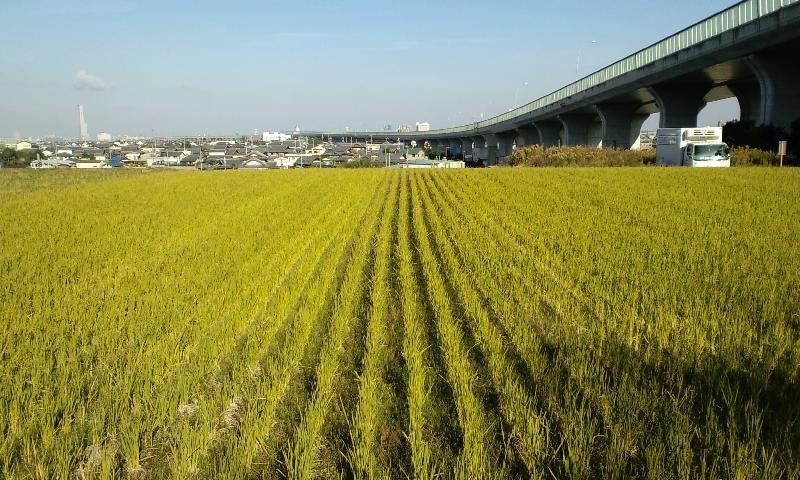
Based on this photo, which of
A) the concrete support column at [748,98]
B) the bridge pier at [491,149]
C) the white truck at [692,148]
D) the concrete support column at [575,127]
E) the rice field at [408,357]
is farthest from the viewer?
the bridge pier at [491,149]

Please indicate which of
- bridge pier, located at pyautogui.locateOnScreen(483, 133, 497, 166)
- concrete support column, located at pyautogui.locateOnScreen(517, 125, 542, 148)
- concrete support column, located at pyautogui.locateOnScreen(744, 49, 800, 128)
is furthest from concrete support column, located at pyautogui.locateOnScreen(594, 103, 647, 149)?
bridge pier, located at pyautogui.locateOnScreen(483, 133, 497, 166)

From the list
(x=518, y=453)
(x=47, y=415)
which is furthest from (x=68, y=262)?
(x=518, y=453)

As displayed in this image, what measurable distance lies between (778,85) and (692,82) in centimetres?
753

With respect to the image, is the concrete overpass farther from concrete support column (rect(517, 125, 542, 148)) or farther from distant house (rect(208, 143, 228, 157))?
distant house (rect(208, 143, 228, 157))

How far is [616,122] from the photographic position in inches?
1724

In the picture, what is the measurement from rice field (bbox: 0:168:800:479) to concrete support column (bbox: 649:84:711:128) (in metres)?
27.9

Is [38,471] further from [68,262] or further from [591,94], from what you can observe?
[591,94]

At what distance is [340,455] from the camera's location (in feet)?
10.5

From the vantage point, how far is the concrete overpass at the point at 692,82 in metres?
23.2

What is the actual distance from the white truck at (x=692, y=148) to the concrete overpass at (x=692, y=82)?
2419 millimetres

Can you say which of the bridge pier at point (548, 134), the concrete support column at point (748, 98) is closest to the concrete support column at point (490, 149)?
the bridge pier at point (548, 134)

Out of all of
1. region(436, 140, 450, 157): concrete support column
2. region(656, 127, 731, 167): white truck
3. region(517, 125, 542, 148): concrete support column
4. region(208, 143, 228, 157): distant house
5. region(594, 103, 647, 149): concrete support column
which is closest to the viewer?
region(656, 127, 731, 167): white truck

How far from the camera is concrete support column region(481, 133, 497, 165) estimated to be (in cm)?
8693

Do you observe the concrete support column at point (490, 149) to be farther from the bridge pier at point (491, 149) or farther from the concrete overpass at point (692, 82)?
the concrete overpass at point (692, 82)
